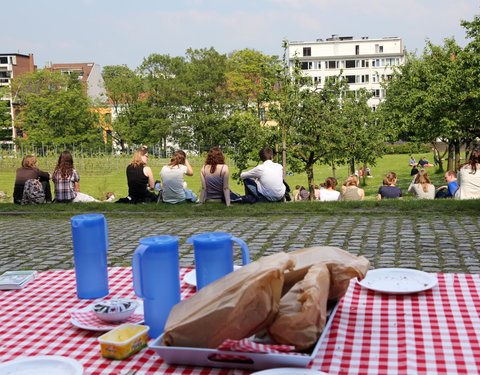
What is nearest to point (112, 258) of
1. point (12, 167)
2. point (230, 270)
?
point (230, 270)

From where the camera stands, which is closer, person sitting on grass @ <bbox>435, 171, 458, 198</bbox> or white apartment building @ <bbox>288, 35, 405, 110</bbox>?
person sitting on grass @ <bbox>435, 171, 458, 198</bbox>

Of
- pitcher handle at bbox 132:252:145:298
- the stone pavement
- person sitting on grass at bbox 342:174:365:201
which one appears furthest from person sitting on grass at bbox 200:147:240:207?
pitcher handle at bbox 132:252:145:298

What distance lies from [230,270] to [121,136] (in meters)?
55.3

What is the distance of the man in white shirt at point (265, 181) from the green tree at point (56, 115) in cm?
4402

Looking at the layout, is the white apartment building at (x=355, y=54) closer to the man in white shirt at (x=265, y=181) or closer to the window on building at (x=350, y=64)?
the window on building at (x=350, y=64)

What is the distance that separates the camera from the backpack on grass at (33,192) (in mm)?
10905

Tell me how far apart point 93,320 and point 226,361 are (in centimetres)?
65

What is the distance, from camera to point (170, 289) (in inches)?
74.7

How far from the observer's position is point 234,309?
158cm

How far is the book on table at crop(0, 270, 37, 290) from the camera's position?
2.64 m

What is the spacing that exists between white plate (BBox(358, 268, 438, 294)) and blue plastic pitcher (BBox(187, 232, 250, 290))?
26.0 inches

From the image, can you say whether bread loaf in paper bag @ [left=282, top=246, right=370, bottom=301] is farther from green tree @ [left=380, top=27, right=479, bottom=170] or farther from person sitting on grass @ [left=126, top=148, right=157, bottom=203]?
green tree @ [left=380, top=27, right=479, bottom=170]

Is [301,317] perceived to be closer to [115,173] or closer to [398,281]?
[398,281]

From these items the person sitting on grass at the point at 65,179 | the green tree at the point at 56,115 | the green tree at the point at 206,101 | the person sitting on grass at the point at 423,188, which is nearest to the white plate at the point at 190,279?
the person sitting on grass at the point at 65,179
